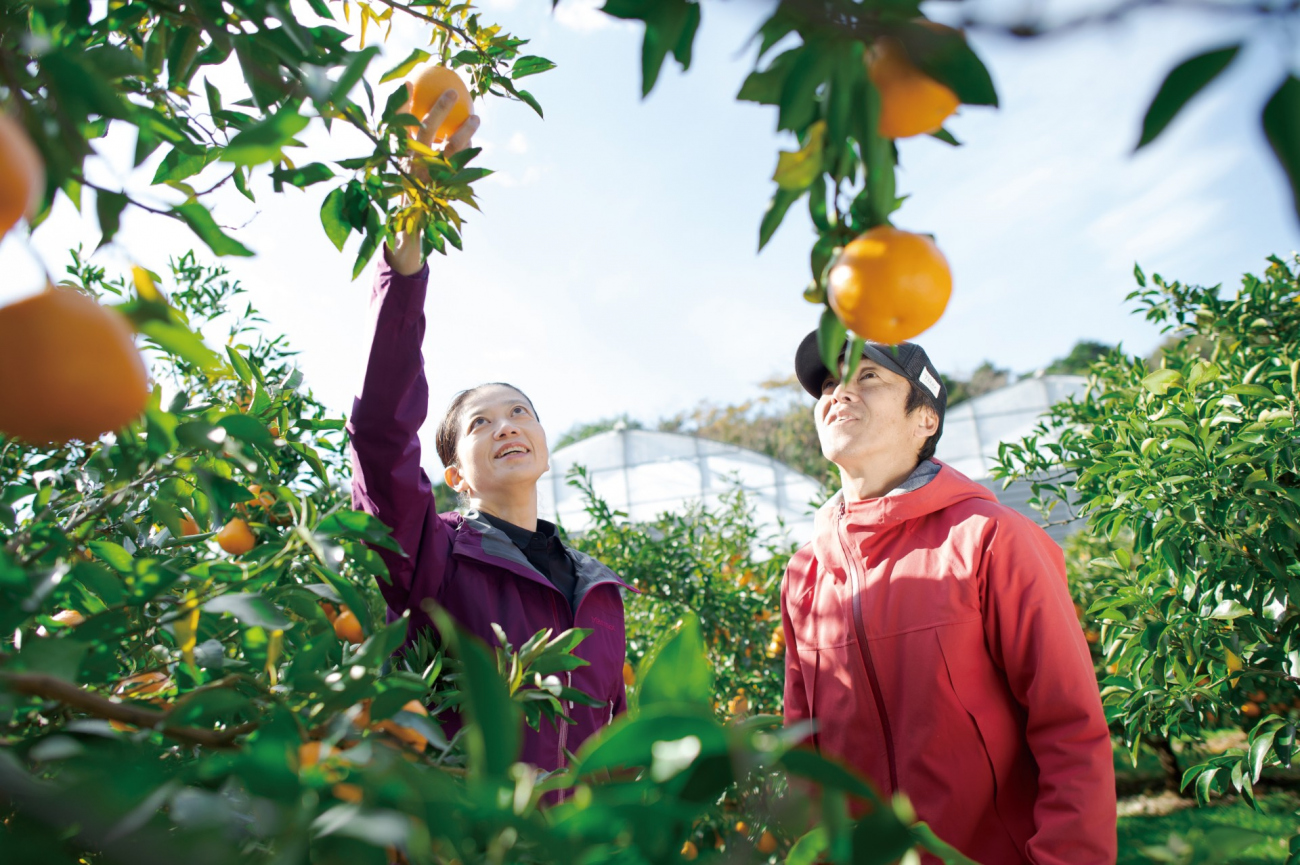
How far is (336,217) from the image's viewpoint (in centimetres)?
72

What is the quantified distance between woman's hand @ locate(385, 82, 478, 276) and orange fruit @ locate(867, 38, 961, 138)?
40 cm

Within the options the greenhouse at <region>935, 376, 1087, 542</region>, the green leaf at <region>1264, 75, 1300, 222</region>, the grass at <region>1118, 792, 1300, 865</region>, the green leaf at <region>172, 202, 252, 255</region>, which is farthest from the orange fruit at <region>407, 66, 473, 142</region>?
the greenhouse at <region>935, 376, 1087, 542</region>

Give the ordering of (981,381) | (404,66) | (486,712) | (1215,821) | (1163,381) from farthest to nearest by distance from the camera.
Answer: (981,381)
(1215,821)
(1163,381)
(404,66)
(486,712)

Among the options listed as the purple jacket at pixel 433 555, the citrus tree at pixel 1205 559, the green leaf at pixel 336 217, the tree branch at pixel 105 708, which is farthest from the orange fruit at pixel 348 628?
the citrus tree at pixel 1205 559

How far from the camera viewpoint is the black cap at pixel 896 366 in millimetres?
1434

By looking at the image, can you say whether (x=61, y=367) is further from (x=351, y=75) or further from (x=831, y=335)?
(x=831, y=335)

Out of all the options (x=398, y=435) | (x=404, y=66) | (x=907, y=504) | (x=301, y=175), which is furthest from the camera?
(x=907, y=504)

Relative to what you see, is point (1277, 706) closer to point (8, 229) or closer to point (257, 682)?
point (257, 682)

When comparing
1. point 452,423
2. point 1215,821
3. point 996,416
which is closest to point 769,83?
point 452,423

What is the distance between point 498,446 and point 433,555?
34 centimetres

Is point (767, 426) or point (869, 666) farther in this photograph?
point (767, 426)

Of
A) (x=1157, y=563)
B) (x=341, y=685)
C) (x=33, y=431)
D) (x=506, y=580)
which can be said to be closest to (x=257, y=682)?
(x=341, y=685)

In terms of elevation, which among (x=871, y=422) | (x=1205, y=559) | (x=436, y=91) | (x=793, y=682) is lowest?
(x=793, y=682)

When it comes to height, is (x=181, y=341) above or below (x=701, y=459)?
above
